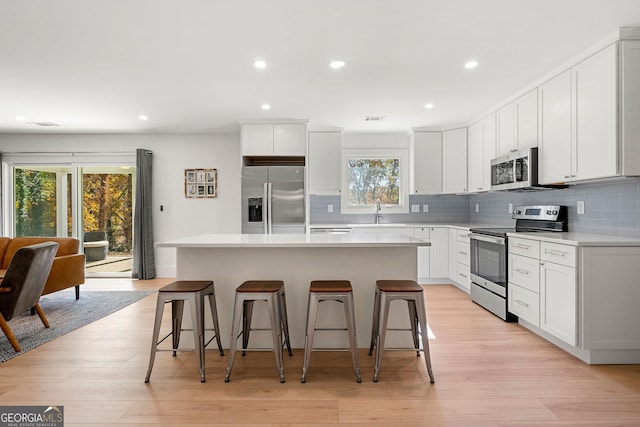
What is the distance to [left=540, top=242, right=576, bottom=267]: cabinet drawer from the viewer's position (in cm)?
265

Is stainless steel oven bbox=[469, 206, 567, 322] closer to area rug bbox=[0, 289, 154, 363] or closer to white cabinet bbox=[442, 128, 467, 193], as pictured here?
white cabinet bbox=[442, 128, 467, 193]

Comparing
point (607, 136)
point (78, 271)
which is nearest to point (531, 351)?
point (607, 136)

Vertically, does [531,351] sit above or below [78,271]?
below

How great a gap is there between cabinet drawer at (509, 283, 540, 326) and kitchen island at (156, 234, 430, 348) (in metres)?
Result: 1.18

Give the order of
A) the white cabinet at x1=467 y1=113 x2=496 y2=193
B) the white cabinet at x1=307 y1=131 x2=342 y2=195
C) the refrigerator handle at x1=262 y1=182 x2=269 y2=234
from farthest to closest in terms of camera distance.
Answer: the white cabinet at x1=307 y1=131 x2=342 y2=195 < the refrigerator handle at x1=262 y1=182 x2=269 y2=234 < the white cabinet at x1=467 y1=113 x2=496 y2=193

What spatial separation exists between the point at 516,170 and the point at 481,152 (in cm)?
110

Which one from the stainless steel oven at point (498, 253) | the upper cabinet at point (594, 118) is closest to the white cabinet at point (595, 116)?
the upper cabinet at point (594, 118)

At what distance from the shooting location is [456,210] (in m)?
5.96

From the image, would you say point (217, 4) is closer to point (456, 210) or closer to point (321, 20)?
point (321, 20)

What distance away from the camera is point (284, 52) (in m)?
2.94

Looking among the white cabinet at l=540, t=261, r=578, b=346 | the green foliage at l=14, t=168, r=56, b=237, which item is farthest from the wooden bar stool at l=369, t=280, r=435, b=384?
the green foliage at l=14, t=168, r=56, b=237

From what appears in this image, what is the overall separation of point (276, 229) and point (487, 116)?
3162mm

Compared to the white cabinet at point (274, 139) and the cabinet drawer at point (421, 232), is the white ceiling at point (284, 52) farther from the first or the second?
the cabinet drawer at point (421, 232)

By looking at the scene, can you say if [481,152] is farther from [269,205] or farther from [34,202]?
[34,202]
